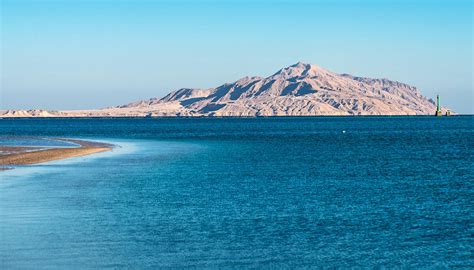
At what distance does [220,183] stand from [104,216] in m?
15.9

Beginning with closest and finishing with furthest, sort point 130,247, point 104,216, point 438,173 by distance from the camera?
1. point 130,247
2. point 104,216
3. point 438,173

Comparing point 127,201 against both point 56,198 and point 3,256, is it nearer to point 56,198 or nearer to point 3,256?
point 56,198

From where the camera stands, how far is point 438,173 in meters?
57.3

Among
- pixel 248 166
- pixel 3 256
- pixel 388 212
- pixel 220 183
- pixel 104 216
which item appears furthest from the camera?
pixel 248 166

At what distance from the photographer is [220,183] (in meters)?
47.8

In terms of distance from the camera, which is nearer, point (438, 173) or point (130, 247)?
point (130, 247)

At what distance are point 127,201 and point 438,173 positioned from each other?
2787 cm

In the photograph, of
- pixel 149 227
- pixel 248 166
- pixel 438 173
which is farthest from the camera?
pixel 248 166

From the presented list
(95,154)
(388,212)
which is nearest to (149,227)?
(388,212)

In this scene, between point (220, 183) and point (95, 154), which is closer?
point (220, 183)

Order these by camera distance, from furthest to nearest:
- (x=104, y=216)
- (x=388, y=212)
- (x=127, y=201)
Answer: (x=127, y=201) < (x=388, y=212) < (x=104, y=216)

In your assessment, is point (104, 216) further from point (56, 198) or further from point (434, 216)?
point (434, 216)

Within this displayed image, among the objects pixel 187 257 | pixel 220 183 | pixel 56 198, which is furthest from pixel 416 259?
pixel 220 183

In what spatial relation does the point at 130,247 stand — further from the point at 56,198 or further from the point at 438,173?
the point at 438,173
